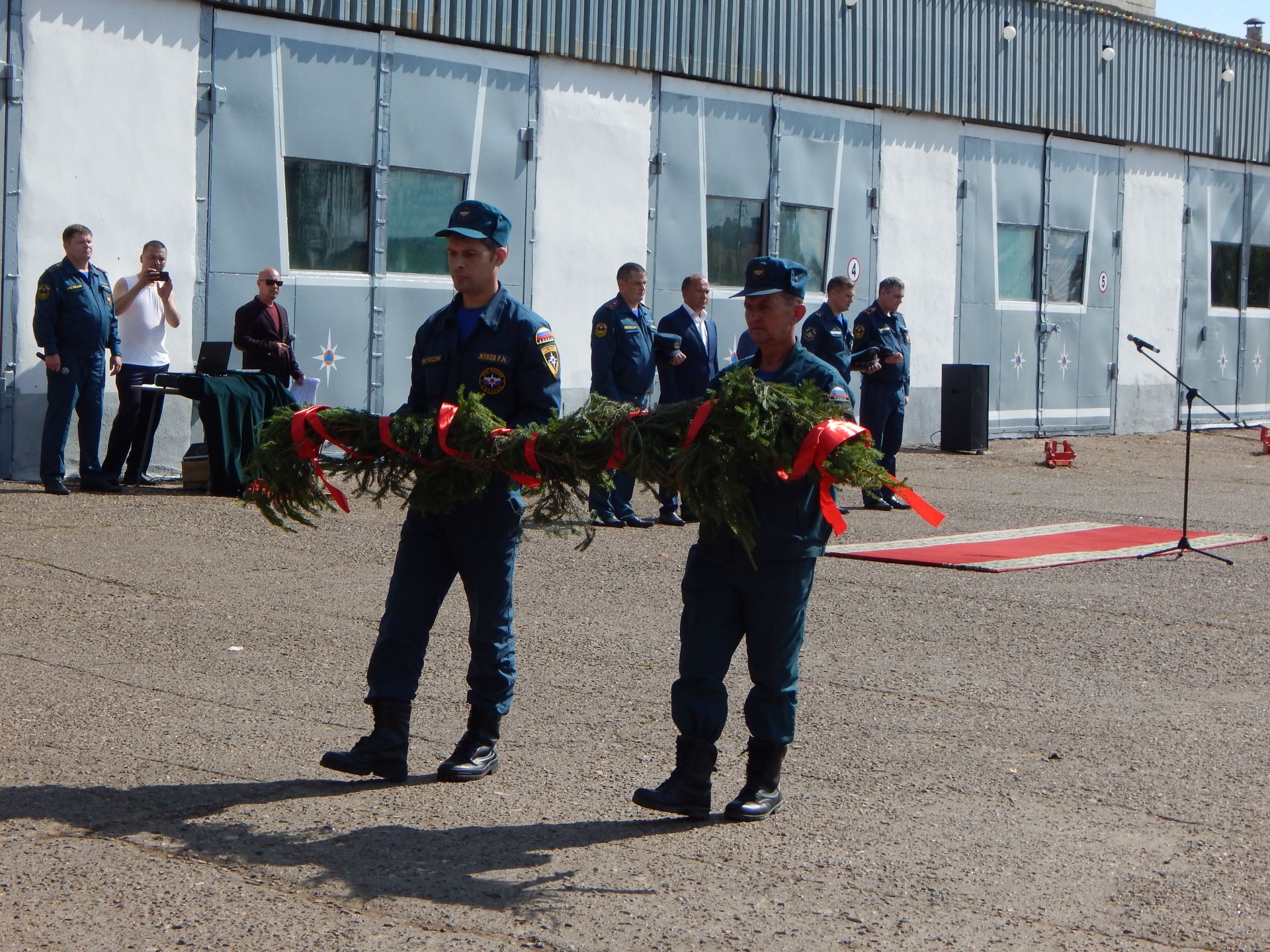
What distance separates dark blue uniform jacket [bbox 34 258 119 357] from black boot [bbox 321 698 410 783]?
7610mm

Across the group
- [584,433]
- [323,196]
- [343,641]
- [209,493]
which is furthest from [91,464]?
[584,433]

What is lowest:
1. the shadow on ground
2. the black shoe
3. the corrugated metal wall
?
the shadow on ground

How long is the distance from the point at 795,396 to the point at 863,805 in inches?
54.8

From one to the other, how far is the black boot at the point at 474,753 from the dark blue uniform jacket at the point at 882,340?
28.3 ft

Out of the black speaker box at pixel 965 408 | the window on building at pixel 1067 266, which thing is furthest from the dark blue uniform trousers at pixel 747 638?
the window on building at pixel 1067 266

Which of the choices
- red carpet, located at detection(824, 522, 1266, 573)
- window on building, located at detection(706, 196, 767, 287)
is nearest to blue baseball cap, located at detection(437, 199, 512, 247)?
red carpet, located at detection(824, 522, 1266, 573)

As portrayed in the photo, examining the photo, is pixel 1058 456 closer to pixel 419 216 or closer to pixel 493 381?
pixel 419 216

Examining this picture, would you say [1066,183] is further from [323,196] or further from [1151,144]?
[323,196]

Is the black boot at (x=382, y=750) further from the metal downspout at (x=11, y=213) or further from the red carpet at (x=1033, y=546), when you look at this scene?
the metal downspout at (x=11, y=213)

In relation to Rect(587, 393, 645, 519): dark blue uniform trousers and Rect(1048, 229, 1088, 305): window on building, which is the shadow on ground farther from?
Rect(1048, 229, 1088, 305): window on building

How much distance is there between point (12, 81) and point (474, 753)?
928cm

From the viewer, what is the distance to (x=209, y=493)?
42.2ft

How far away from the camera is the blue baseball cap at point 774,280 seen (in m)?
5.13

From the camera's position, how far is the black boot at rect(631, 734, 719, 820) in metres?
4.93
